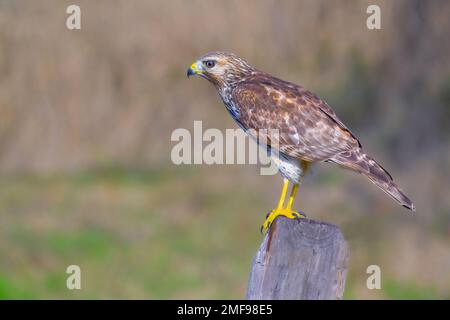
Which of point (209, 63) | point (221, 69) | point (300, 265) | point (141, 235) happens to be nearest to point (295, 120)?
point (221, 69)

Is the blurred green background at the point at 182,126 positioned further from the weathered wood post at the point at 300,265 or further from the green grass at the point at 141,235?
the weathered wood post at the point at 300,265

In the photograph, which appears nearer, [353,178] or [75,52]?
[353,178]

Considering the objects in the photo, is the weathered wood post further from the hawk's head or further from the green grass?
the green grass

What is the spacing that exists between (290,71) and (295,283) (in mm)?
9961

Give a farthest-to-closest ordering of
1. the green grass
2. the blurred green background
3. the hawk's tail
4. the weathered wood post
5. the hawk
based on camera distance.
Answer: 1. the blurred green background
2. the green grass
3. the hawk
4. the hawk's tail
5. the weathered wood post

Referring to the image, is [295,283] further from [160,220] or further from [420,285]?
[160,220]

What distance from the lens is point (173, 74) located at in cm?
1455

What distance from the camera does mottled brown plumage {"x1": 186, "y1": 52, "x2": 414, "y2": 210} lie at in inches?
253

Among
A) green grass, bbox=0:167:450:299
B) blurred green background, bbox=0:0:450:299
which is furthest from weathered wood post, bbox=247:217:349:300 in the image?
blurred green background, bbox=0:0:450:299

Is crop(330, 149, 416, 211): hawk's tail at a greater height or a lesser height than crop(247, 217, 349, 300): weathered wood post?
greater

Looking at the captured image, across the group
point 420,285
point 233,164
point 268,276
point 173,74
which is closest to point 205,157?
point 233,164

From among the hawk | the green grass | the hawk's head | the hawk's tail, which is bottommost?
the green grass

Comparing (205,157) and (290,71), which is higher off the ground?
(290,71)

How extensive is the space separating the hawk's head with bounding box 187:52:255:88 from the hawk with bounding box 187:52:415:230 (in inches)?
6.9
